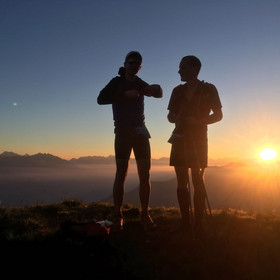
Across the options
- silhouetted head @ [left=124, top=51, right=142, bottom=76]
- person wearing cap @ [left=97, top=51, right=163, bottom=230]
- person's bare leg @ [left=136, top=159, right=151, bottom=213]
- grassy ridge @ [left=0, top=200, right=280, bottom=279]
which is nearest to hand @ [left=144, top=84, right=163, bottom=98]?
person wearing cap @ [left=97, top=51, right=163, bottom=230]

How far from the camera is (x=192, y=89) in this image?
227 inches

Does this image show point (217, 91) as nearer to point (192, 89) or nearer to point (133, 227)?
point (192, 89)

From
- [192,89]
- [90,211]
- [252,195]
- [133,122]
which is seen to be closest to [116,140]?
[133,122]

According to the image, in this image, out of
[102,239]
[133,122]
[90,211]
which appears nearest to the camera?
[102,239]

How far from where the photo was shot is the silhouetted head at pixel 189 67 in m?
5.50

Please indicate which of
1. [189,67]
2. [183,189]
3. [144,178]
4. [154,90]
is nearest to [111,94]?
[154,90]

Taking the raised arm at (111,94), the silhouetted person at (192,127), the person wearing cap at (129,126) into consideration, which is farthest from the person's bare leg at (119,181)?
the raised arm at (111,94)

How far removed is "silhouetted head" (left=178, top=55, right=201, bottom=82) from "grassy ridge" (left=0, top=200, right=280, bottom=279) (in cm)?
317

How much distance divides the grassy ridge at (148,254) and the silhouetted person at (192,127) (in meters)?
0.67

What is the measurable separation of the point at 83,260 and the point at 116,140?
2669 millimetres

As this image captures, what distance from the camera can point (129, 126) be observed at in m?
6.07

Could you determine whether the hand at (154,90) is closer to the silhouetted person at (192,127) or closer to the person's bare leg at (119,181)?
the silhouetted person at (192,127)

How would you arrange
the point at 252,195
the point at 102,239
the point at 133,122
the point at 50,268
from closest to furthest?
the point at 50,268
the point at 102,239
the point at 133,122
the point at 252,195

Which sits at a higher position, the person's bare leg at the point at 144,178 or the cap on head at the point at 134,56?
the cap on head at the point at 134,56
